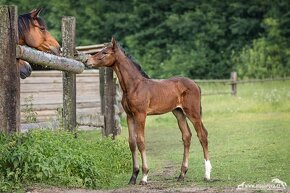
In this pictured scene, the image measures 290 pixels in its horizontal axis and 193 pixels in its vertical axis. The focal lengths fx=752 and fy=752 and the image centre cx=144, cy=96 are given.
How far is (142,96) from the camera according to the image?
34.4ft

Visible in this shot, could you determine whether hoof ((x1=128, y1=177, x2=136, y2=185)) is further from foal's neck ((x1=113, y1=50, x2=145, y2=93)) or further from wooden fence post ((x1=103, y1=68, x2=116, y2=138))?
wooden fence post ((x1=103, y1=68, x2=116, y2=138))

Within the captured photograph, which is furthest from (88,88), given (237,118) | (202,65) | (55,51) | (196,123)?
(202,65)

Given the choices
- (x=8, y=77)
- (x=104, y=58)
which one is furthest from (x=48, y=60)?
(x=8, y=77)

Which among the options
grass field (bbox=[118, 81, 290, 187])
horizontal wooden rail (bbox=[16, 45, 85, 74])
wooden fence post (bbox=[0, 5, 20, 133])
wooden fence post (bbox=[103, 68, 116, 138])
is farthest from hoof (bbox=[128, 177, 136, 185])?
wooden fence post (bbox=[103, 68, 116, 138])

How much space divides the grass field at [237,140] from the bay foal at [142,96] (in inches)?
25.6

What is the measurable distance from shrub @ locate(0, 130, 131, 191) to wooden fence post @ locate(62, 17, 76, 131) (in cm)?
112

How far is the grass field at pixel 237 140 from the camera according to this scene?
11183mm

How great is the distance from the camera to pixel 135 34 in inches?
1639

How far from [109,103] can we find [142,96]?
316 centimetres

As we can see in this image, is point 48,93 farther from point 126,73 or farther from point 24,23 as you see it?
point 126,73

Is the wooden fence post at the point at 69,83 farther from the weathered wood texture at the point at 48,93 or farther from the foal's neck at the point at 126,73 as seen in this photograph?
the weathered wood texture at the point at 48,93

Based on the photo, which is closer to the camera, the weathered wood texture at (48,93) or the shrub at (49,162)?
the shrub at (49,162)

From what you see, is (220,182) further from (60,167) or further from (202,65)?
(202,65)

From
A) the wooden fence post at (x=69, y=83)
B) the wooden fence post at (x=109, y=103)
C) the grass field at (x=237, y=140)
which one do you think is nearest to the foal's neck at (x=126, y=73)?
the wooden fence post at (x=69, y=83)
